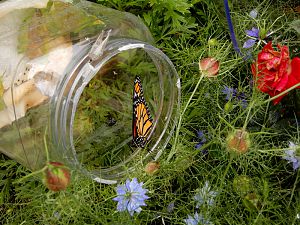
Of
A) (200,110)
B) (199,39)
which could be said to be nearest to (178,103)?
(200,110)

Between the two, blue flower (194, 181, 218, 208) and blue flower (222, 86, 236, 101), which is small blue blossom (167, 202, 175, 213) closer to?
blue flower (194, 181, 218, 208)

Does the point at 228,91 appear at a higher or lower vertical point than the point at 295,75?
lower

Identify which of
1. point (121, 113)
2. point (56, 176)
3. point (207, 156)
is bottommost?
point (207, 156)

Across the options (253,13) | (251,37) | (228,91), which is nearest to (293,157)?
(228,91)

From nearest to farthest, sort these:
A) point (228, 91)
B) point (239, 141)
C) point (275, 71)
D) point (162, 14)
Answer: point (239, 141) → point (275, 71) → point (228, 91) → point (162, 14)

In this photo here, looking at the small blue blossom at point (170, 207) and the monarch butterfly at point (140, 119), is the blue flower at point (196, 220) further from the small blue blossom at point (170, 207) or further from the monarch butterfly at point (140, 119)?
the monarch butterfly at point (140, 119)

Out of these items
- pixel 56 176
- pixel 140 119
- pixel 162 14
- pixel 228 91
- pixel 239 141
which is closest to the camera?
pixel 56 176

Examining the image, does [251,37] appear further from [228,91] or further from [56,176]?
[56,176]

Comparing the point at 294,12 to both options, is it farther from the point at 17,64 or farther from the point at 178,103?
the point at 17,64
